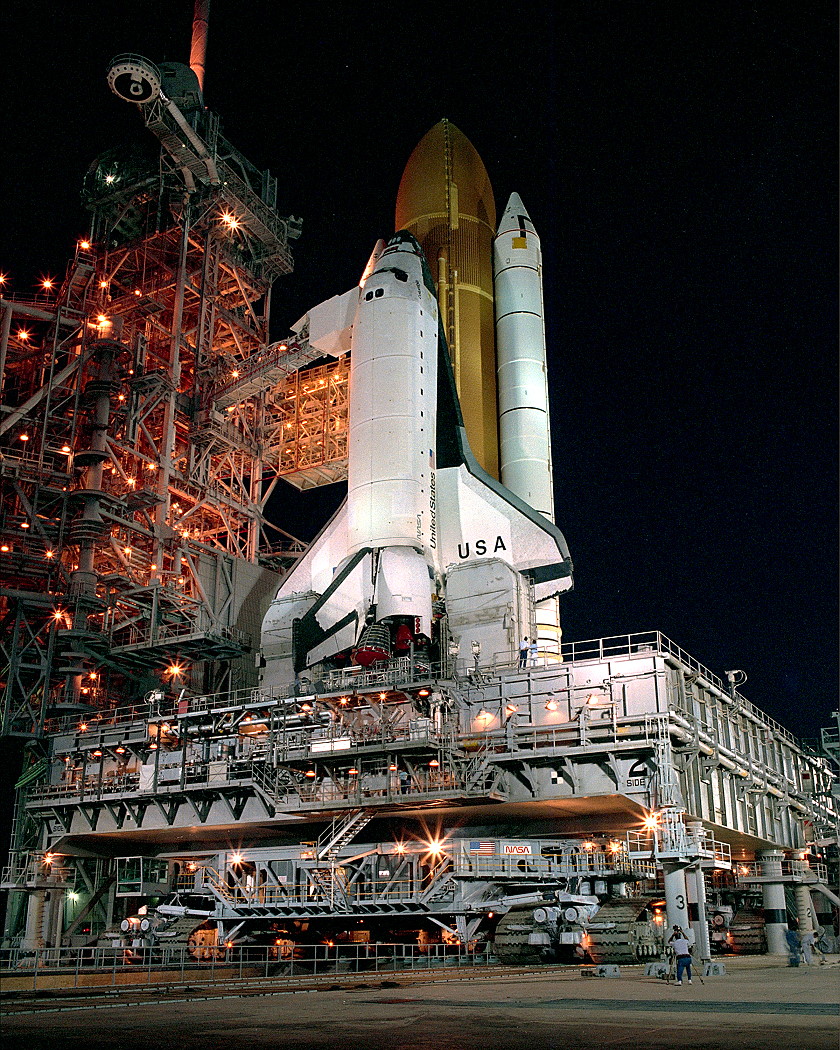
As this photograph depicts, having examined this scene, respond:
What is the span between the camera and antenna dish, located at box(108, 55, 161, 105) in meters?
43.0

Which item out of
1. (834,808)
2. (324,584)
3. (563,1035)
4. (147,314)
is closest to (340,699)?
(324,584)

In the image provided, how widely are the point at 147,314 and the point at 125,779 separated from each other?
23501 mm

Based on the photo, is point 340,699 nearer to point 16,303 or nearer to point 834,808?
point 16,303

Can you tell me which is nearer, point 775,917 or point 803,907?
point 775,917

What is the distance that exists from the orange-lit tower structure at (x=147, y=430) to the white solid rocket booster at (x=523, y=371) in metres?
9.17

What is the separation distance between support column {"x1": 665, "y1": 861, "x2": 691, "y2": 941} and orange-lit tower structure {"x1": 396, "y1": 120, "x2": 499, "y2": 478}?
2174cm

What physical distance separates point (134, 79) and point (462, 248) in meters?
16.0

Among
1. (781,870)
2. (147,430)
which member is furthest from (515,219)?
(781,870)

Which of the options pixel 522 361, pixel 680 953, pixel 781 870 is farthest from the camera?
pixel 522 361

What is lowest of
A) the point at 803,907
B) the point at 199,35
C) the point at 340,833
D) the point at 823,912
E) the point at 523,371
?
the point at 823,912

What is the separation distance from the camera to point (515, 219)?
155ft

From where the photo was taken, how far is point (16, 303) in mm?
46969

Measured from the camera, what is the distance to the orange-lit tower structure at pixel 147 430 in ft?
134

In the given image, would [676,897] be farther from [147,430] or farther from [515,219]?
[515,219]
